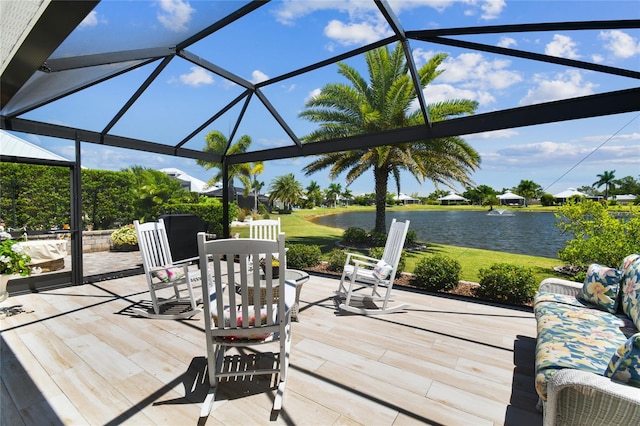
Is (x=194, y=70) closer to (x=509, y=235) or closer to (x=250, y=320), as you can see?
(x=250, y=320)

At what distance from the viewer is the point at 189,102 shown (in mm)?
4340

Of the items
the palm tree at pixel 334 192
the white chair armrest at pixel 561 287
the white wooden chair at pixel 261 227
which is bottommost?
the white chair armrest at pixel 561 287

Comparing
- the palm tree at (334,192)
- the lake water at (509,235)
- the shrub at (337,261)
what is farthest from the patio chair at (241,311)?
the palm tree at (334,192)

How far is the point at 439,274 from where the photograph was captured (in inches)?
179

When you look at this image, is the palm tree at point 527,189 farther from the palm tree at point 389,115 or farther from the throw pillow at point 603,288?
the throw pillow at point 603,288

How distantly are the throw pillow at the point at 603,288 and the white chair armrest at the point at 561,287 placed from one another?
122mm

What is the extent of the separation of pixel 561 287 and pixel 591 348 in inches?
50.8

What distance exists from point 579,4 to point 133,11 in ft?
11.0

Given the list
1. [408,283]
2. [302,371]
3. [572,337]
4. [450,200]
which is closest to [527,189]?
[450,200]

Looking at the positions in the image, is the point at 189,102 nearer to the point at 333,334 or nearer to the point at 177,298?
the point at 177,298

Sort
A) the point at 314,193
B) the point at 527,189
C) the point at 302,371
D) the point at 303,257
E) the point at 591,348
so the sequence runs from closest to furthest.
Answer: the point at 591,348
the point at 302,371
the point at 303,257
the point at 527,189
the point at 314,193

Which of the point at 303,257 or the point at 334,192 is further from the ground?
the point at 334,192

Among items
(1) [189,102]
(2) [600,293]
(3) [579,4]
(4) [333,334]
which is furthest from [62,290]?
(3) [579,4]

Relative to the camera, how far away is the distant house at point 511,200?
1053 inches
